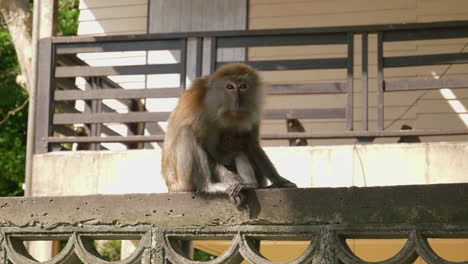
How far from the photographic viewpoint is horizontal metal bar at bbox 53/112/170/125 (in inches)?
395

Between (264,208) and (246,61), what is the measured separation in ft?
17.9

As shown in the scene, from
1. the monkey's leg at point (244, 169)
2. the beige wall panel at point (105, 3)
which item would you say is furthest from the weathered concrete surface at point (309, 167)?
the beige wall panel at point (105, 3)

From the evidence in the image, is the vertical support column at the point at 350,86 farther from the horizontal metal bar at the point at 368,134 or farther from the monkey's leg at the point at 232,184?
the monkey's leg at the point at 232,184

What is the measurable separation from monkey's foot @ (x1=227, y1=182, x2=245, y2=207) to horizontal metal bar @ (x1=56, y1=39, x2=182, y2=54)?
5.20 m

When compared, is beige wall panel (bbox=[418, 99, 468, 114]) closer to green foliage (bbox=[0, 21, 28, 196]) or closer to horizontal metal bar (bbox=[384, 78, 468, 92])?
horizontal metal bar (bbox=[384, 78, 468, 92])

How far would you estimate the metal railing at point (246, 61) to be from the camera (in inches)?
367

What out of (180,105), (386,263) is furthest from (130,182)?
(386,263)

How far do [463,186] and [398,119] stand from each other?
732cm

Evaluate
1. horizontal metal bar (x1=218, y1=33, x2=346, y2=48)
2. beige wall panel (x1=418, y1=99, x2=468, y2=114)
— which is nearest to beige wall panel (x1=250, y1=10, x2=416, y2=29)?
beige wall panel (x1=418, y1=99, x2=468, y2=114)

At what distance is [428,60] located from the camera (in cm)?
934

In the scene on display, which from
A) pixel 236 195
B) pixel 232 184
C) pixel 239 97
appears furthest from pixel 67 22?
pixel 236 195

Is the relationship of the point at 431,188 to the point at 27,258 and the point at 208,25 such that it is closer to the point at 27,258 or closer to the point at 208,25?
the point at 27,258

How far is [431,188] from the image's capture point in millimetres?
4375

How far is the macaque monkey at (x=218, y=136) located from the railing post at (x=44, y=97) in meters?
3.92
